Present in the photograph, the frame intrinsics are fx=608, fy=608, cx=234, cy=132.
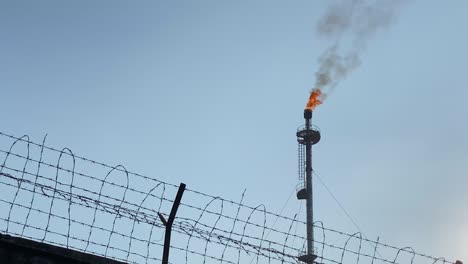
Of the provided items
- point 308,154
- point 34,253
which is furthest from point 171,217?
point 308,154

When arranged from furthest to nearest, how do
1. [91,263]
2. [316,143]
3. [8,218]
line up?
[316,143], [91,263], [8,218]

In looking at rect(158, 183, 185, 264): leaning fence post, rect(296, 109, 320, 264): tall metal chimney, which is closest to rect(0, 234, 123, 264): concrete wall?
rect(158, 183, 185, 264): leaning fence post

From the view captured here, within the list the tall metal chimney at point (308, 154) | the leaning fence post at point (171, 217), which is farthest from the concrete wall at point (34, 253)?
the tall metal chimney at point (308, 154)

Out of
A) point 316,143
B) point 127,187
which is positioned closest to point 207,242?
point 127,187

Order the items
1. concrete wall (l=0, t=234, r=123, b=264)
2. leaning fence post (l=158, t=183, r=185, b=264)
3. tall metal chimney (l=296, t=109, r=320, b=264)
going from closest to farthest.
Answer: concrete wall (l=0, t=234, r=123, b=264) < leaning fence post (l=158, t=183, r=185, b=264) < tall metal chimney (l=296, t=109, r=320, b=264)

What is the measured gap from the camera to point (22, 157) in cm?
702

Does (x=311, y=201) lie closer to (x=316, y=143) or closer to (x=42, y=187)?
(x=316, y=143)

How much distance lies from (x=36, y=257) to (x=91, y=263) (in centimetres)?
64

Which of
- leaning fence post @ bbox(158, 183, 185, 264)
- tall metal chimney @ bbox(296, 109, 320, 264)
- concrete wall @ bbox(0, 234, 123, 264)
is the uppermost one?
tall metal chimney @ bbox(296, 109, 320, 264)

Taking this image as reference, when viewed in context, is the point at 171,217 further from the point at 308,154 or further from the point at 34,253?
the point at 308,154

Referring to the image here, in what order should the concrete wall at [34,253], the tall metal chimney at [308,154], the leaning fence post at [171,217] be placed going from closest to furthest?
the concrete wall at [34,253]
the leaning fence post at [171,217]
the tall metal chimney at [308,154]

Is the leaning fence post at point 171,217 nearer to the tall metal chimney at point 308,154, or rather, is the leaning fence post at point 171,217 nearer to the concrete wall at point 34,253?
the concrete wall at point 34,253

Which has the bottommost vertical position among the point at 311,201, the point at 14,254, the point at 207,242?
the point at 14,254

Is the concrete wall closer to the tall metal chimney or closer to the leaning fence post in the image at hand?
the leaning fence post
